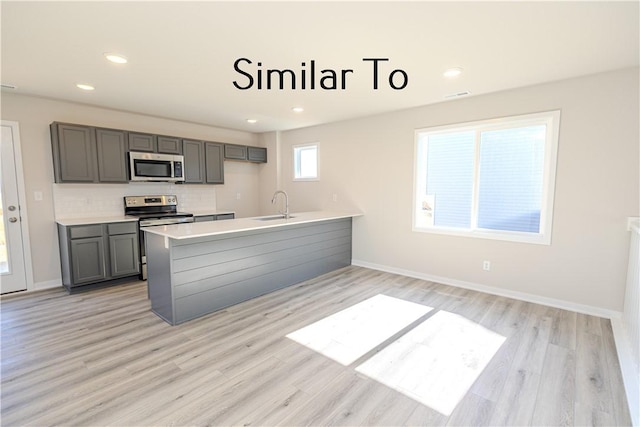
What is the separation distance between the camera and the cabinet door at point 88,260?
3.79 metres

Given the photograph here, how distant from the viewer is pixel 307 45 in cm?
247

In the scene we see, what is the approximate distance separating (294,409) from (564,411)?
1626 mm

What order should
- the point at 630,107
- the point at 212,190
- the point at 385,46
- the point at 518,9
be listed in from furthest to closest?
the point at 212,190 < the point at 630,107 < the point at 385,46 < the point at 518,9

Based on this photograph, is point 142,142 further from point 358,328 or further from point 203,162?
point 358,328

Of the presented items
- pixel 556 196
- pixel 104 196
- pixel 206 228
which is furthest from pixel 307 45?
pixel 104 196

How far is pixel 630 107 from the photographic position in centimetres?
292

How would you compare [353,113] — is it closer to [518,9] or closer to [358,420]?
[518,9]

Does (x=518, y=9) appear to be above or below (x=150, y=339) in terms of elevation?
above

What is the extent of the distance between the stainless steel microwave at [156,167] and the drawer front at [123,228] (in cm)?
69

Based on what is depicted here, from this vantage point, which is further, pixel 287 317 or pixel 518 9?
pixel 287 317

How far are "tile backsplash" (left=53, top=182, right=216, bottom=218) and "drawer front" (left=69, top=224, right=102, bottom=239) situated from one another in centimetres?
60

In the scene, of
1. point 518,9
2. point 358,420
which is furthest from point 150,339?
point 518,9

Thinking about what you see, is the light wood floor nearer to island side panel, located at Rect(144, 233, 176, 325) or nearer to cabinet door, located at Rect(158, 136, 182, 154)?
island side panel, located at Rect(144, 233, 176, 325)

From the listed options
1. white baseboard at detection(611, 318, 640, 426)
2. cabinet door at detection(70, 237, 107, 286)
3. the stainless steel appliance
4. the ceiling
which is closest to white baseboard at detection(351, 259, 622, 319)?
white baseboard at detection(611, 318, 640, 426)
